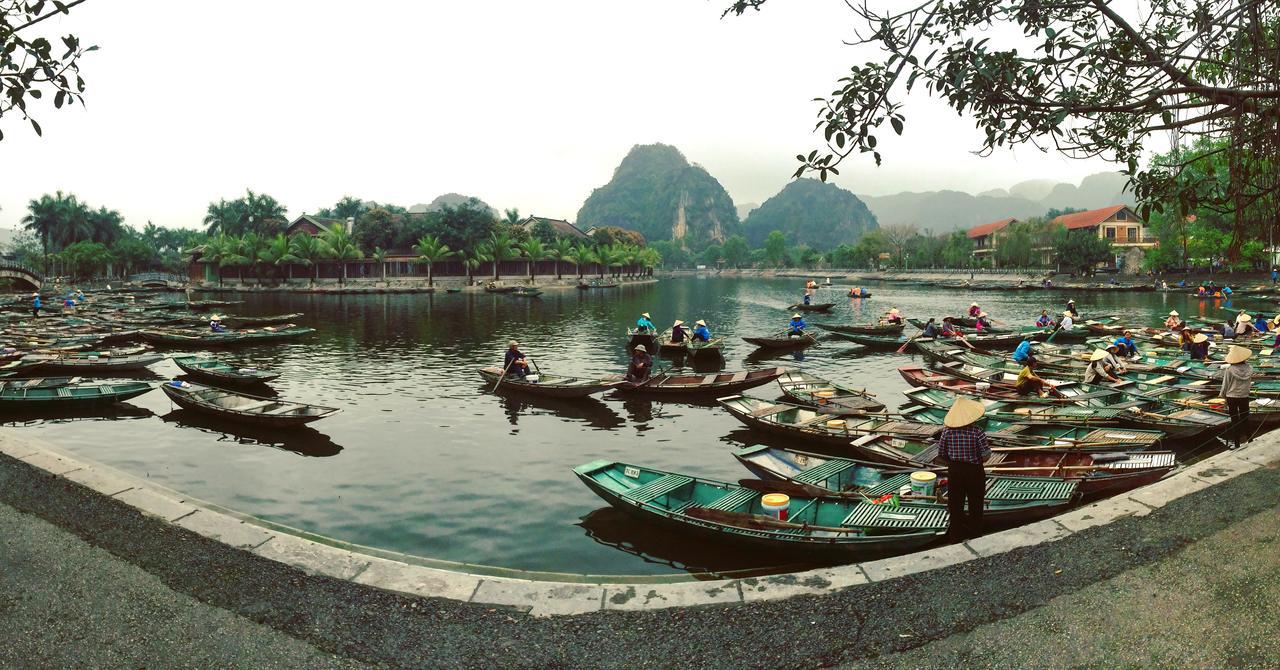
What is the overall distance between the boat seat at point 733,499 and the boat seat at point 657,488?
0.64m

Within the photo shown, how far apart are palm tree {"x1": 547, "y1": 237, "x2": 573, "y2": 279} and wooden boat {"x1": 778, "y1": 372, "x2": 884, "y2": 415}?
82.6 metres

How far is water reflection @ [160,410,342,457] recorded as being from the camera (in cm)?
1686

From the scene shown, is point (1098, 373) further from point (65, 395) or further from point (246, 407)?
point (65, 395)

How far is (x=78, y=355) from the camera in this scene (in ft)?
88.9

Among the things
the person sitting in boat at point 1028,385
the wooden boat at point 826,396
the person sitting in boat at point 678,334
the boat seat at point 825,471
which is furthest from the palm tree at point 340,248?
the boat seat at point 825,471

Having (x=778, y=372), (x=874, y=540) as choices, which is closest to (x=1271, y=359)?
(x=778, y=372)

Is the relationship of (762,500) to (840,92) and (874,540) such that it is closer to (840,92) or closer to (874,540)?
(874,540)

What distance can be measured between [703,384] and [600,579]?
12.8m

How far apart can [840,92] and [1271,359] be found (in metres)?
24.1

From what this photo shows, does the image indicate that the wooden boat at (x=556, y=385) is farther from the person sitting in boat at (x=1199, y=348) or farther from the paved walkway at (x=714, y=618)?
the person sitting in boat at (x=1199, y=348)

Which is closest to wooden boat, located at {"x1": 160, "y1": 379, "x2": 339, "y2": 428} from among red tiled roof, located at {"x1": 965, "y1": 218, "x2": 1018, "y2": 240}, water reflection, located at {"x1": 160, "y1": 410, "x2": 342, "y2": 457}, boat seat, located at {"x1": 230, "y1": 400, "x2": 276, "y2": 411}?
boat seat, located at {"x1": 230, "y1": 400, "x2": 276, "y2": 411}

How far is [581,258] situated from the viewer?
354 feet

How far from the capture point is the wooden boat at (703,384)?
21.2m

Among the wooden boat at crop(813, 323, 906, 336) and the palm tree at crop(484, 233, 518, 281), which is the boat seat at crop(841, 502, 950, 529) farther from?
the palm tree at crop(484, 233, 518, 281)
